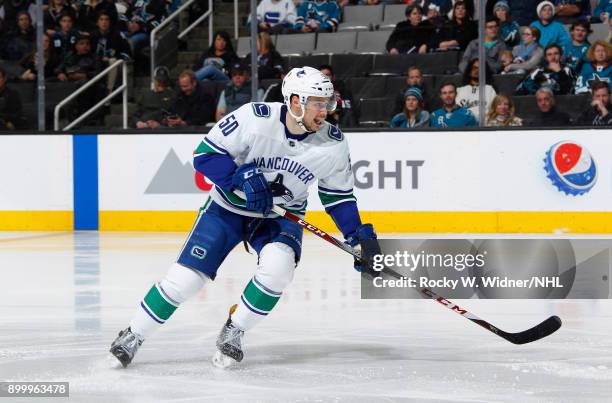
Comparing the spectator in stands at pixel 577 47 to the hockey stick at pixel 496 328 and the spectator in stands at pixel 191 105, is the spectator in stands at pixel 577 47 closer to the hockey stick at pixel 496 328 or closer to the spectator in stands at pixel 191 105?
the spectator in stands at pixel 191 105

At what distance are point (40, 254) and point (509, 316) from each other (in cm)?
351

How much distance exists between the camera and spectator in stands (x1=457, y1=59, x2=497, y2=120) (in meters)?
8.45

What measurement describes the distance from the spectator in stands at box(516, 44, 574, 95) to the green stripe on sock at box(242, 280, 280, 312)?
4922 mm

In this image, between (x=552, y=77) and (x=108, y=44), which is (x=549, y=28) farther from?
(x=108, y=44)

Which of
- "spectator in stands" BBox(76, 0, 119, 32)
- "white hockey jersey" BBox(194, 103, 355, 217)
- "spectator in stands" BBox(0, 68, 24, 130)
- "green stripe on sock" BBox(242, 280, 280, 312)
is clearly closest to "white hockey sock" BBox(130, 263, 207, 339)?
"green stripe on sock" BBox(242, 280, 280, 312)

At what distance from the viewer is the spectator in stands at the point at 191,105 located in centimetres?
900

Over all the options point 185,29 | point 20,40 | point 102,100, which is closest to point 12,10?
point 20,40

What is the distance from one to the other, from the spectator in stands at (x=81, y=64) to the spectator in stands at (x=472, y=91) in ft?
9.68

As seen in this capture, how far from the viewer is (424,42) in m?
8.88

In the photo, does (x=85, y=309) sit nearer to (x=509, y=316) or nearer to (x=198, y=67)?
(x=509, y=316)

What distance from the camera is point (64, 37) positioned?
937cm

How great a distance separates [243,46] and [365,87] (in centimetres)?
110

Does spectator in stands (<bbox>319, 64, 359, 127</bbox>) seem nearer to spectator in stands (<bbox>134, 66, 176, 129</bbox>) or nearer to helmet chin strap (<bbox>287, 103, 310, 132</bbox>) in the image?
spectator in stands (<bbox>134, 66, 176, 129</bbox>)

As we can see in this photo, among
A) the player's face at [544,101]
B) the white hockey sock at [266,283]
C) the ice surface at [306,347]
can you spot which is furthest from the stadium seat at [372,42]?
the white hockey sock at [266,283]
